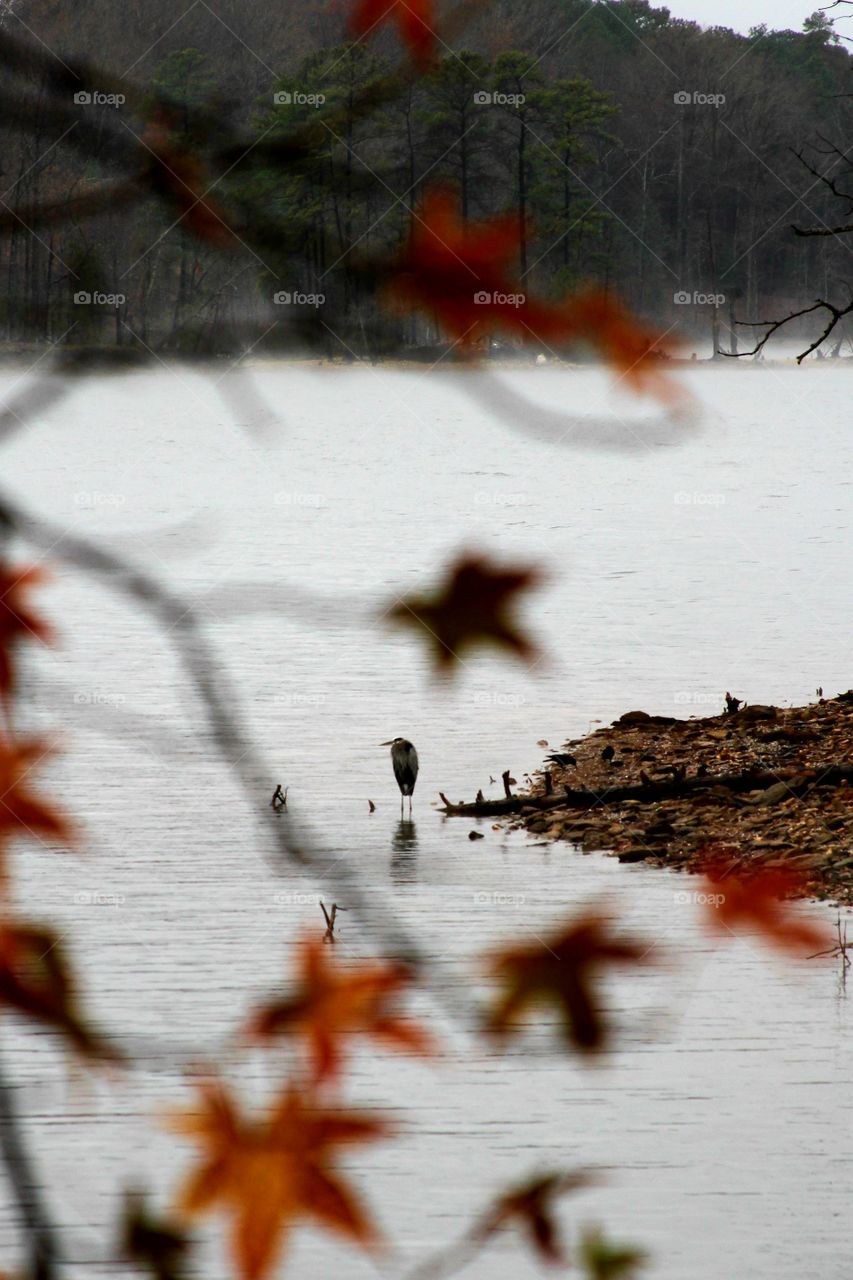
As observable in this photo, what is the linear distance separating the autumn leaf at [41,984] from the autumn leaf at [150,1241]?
0.52 feet

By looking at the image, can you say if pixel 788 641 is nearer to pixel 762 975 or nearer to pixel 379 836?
pixel 379 836

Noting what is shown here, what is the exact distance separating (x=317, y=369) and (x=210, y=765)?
8.00 m

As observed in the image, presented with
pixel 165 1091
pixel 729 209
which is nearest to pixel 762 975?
pixel 165 1091

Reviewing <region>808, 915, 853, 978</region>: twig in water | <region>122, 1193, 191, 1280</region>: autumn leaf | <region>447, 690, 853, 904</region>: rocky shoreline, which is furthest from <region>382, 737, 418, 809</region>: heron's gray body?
<region>122, 1193, 191, 1280</region>: autumn leaf

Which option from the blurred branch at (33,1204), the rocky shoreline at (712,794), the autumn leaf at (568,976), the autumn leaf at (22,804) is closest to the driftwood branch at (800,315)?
the rocky shoreline at (712,794)

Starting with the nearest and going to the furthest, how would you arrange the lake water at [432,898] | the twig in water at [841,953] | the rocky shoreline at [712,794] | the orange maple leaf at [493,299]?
the orange maple leaf at [493,299], the lake water at [432,898], the twig in water at [841,953], the rocky shoreline at [712,794]

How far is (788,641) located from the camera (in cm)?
1418

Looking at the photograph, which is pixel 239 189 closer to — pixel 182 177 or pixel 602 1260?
pixel 182 177

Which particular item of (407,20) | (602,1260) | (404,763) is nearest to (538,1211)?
(602,1260)

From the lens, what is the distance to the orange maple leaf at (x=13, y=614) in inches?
54.7

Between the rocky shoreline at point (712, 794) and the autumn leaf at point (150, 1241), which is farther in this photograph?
the rocky shoreline at point (712, 794)

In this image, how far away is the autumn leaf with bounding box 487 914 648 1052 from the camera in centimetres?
169

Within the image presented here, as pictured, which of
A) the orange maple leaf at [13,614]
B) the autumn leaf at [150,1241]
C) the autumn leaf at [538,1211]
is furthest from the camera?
the autumn leaf at [538,1211]

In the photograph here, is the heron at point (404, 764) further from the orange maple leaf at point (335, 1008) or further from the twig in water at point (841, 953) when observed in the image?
the orange maple leaf at point (335, 1008)
